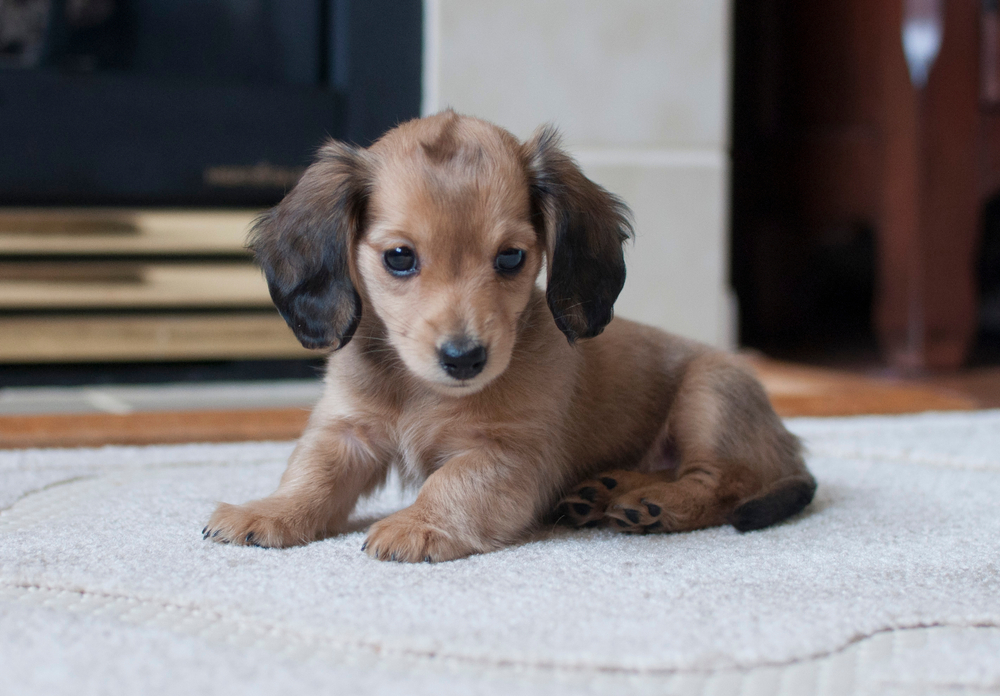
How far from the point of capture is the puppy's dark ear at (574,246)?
139 cm

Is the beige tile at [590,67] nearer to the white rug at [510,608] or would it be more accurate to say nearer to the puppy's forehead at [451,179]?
the puppy's forehead at [451,179]

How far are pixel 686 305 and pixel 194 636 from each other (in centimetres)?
265

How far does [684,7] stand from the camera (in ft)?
10.7

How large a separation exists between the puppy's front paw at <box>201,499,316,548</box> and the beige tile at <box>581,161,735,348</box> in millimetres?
2139

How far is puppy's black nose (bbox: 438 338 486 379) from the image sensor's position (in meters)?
1.20

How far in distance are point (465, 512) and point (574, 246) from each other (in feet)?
1.40

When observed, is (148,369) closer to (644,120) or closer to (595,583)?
(644,120)

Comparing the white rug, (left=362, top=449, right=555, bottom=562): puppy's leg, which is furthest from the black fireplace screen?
(left=362, top=449, right=555, bottom=562): puppy's leg

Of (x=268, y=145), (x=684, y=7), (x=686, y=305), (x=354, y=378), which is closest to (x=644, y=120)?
(x=684, y=7)

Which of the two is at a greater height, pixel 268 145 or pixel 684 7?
pixel 684 7

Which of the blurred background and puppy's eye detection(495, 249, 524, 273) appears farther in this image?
the blurred background

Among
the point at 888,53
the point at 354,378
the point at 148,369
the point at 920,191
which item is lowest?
the point at 148,369

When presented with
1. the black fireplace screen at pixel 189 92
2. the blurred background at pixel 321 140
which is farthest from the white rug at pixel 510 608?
the black fireplace screen at pixel 189 92

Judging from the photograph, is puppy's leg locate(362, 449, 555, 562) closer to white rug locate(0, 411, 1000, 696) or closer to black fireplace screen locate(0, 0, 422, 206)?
white rug locate(0, 411, 1000, 696)
